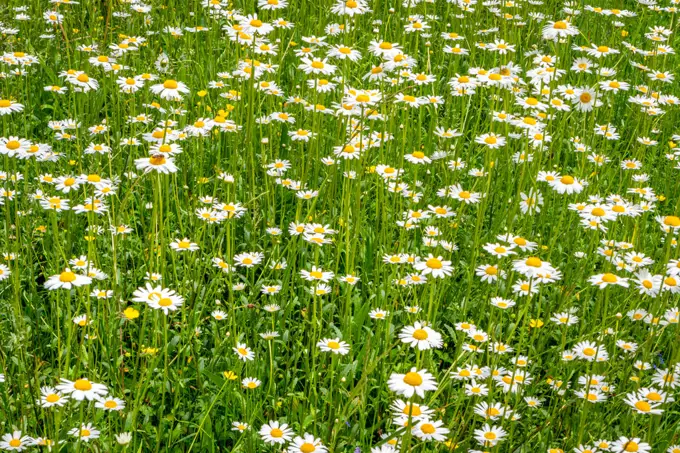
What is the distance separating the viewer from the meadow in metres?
2.23

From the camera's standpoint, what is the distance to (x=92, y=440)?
209 cm

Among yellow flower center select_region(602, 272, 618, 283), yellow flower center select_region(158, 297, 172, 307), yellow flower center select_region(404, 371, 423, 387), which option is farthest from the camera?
yellow flower center select_region(602, 272, 618, 283)

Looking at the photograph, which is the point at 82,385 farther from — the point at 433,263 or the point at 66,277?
the point at 433,263

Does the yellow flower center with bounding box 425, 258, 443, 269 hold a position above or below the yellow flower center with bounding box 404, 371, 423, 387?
below

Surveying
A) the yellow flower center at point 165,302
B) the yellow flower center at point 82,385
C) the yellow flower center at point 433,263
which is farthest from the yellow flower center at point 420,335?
the yellow flower center at point 82,385

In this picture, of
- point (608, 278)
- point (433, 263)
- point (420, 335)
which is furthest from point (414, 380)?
point (608, 278)

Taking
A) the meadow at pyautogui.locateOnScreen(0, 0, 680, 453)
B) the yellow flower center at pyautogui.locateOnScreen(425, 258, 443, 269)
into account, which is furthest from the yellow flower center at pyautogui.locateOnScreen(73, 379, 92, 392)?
the yellow flower center at pyautogui.locateOnScreen(425, 258, 443, 269)

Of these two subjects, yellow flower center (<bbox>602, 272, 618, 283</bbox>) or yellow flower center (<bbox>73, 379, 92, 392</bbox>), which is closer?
yellow flower center (<bbox>73, 379, 92, 392</bbox>)

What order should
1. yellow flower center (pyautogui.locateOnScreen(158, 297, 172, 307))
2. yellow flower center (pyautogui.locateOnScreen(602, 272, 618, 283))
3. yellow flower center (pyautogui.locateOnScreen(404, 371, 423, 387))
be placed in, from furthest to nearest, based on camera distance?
yellow flower center (pyautogui.locateOnScreen(602, 272, 618, 283))
yellow flower center (pyautogui.locateOnScreen(158, 297, 172, 307))
yellow flower center (pyautogui.locateOnScreen(404, 371, 423, 387))

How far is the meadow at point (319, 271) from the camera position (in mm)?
2232

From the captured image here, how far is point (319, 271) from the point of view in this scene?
2.68 meters

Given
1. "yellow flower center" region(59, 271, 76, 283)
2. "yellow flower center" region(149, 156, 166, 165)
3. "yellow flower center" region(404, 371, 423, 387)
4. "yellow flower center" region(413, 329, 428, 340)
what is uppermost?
"yellow flower center" region(149, 156, 166, 165)

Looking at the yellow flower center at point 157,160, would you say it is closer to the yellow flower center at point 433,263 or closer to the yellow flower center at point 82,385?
the yellow flower center at point 82,385

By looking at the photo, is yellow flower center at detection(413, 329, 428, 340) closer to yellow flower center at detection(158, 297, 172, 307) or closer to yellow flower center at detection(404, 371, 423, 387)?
yellow flower center at detection(404, 371, 423, 387)
